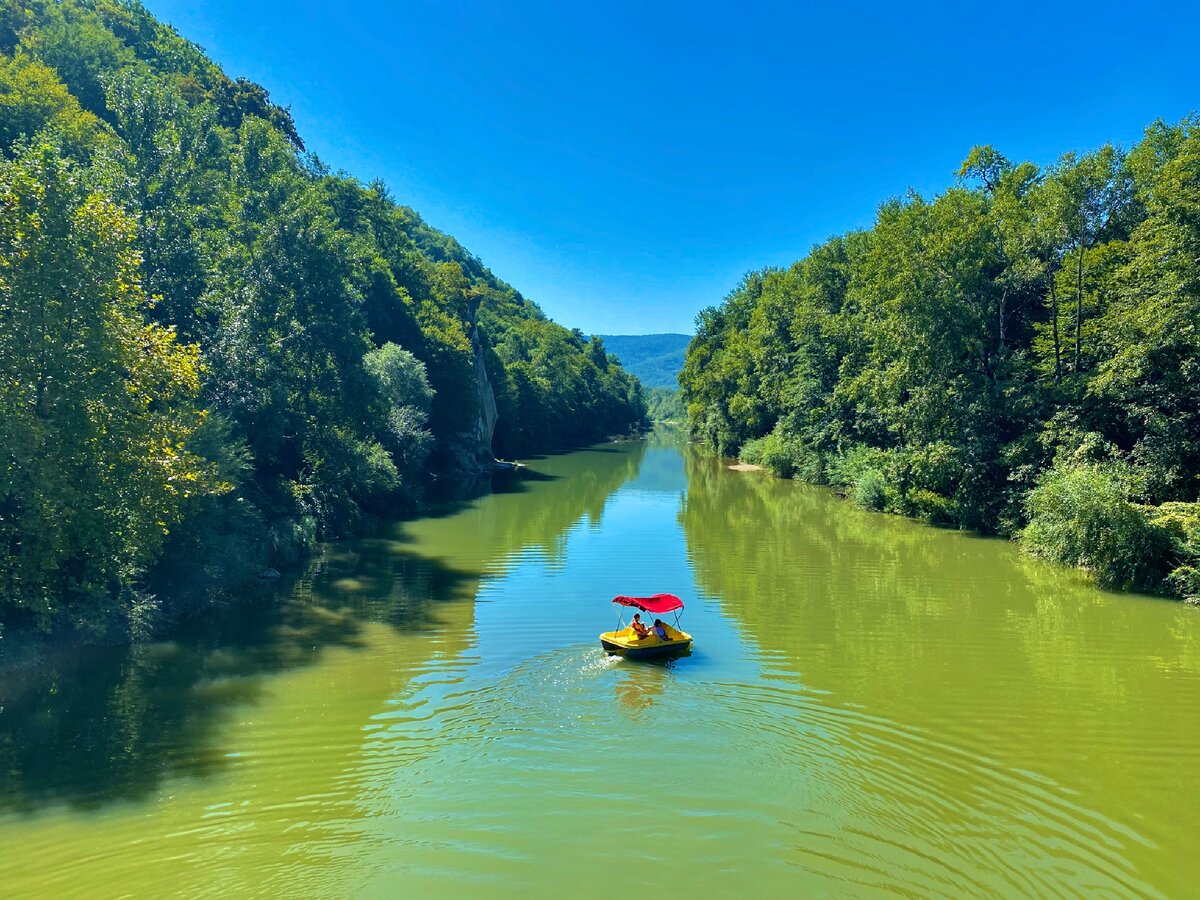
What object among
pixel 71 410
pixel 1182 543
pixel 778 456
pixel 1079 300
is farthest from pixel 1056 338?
pixel 71 410

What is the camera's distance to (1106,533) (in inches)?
779

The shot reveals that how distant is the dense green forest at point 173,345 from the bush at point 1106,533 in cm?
2433

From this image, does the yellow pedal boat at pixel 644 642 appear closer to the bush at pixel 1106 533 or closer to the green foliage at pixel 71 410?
the green foliage at pixel 71 410

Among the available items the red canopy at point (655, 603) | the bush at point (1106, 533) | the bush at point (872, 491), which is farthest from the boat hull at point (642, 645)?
the bush at point (872, 491)

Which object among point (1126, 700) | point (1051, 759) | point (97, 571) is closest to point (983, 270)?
point (1126, 700)

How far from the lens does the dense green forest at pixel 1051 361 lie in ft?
68.2

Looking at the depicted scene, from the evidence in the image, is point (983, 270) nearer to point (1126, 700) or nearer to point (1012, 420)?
point (1012, 420)

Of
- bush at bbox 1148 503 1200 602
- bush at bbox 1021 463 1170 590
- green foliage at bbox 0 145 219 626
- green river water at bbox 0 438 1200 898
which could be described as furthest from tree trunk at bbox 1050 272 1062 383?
green foliage at bbox 0 145 219 626

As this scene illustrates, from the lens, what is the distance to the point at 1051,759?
10.3m

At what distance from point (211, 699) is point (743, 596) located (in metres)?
14.0

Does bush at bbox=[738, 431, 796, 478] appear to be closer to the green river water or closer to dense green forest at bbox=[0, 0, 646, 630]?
dense green forest at bbox=[0, 0, 646, 630]

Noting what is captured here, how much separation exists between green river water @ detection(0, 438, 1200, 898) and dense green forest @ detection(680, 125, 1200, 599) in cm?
285

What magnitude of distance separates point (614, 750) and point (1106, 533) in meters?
17.6

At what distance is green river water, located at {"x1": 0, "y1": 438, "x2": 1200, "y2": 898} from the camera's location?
7.68 metres
